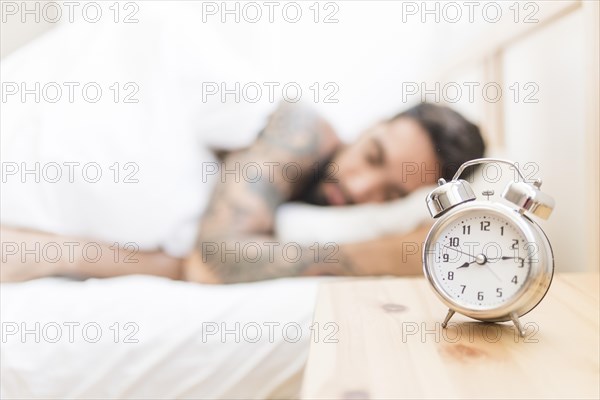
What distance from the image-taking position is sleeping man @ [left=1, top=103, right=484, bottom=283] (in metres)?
1.32

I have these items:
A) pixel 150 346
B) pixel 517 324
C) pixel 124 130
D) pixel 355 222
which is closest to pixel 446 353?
pixel 517 324

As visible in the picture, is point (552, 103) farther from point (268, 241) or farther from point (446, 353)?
point (446, 353)

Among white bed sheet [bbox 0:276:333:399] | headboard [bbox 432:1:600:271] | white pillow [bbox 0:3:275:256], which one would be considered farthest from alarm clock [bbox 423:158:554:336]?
white pillow [bbox 0:3:275:256]

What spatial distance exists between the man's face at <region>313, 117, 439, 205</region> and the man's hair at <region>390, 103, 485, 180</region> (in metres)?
0.01

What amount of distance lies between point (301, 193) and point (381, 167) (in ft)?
0.61

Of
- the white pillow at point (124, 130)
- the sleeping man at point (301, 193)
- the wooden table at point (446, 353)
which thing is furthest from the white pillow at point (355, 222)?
the wooden table at point (446, 353)

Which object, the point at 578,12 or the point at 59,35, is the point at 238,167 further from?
the point at 578,12

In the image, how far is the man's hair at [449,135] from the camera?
1350 millimetres

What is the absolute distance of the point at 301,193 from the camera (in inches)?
56.2

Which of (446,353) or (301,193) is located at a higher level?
(301,193)

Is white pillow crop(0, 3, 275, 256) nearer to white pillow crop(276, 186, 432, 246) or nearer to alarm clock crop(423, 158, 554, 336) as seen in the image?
white pillow crop(276, 186, 432, 246)

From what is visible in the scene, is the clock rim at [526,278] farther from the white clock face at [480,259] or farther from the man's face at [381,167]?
the man's face at [381,167]

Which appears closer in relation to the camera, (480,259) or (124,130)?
(480,259)

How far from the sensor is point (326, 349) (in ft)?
2.19
